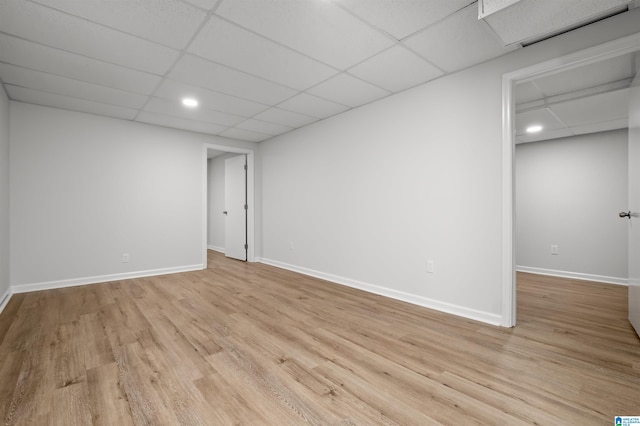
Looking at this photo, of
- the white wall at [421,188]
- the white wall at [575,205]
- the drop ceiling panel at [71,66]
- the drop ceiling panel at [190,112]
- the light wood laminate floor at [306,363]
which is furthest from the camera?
the white wall at [575,205]

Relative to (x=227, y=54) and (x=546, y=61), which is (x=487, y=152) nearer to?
(x=546, y=61)

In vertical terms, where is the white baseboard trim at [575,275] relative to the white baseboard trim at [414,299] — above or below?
below

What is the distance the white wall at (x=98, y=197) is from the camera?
3.63 metres

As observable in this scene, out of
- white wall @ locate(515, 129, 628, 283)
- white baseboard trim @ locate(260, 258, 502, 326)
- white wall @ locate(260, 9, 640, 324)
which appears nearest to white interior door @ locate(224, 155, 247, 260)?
white wall @ locate(260, 9, 640, 324)

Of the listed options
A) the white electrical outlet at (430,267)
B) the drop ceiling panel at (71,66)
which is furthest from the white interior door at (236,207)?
the white electrical outlet at (430,267)

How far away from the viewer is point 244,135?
524 centimetres

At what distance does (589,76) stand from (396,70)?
180cm

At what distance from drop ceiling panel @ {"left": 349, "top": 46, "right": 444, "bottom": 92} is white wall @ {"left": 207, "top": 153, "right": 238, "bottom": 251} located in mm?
4814

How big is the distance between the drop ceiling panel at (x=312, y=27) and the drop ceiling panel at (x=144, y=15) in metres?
0.26

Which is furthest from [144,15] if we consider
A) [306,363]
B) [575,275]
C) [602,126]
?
[575,275]

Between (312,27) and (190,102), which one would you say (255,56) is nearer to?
(312,27)

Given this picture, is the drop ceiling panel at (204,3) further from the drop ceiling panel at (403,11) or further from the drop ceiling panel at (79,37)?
the drop ceiling panel at (403,11)

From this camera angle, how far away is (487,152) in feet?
8.60

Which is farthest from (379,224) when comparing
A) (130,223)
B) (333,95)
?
(130,223)
